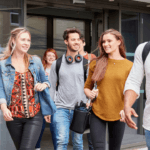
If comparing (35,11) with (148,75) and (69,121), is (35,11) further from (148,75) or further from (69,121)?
(148,75)

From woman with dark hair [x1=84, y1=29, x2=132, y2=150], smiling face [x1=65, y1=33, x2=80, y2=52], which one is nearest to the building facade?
smiling face [x1=65, y1=33, x2=80, y2=52]

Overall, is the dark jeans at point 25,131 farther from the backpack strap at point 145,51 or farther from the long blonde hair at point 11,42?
the backpack strap at point 145,51

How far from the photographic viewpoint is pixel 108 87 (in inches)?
149

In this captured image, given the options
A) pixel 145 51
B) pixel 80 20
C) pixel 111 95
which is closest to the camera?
pixel 145 51

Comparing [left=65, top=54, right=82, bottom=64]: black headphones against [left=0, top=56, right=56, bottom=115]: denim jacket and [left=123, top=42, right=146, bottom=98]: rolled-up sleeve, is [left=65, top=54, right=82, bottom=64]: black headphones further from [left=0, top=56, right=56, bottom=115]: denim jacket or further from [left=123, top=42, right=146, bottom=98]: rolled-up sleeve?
[left=123, top=42, right=146, bottom=98]: rolled-up sleeve

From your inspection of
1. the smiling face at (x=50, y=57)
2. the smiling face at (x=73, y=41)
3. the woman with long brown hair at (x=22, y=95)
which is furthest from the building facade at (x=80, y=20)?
the woman with long brown hair at (x=22, y=95)

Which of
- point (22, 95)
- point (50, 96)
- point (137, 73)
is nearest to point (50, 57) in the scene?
point (50, 96)

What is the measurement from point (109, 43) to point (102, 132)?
1101 mm

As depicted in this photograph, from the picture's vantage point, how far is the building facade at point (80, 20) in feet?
17.4

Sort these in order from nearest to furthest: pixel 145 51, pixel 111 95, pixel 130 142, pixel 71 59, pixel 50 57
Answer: pixel 145 51, pixel 111 95, pixel 71 59, pixel 50 57, pixel 130 142

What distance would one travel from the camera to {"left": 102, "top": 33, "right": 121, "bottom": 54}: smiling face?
3984 millimetres

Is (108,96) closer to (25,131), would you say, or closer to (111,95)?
(111,95)

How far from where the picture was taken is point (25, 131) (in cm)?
351

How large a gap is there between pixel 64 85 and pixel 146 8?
3.69 metres
